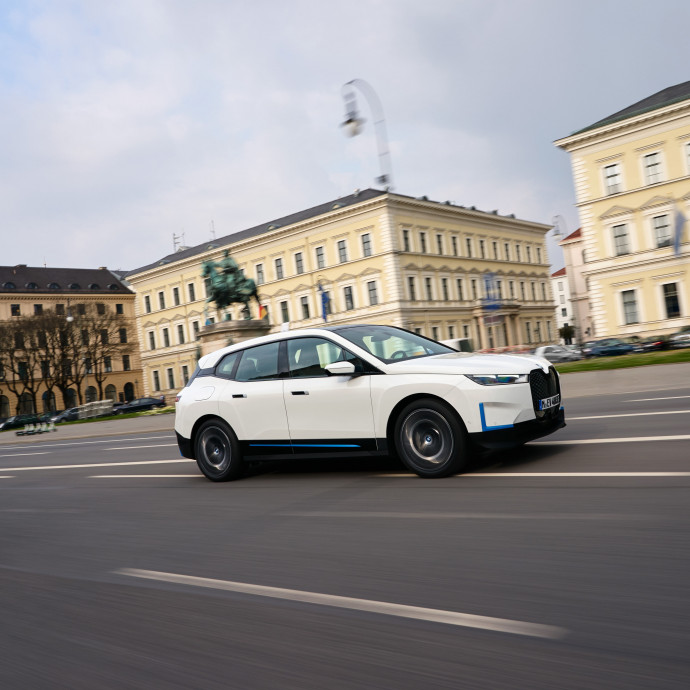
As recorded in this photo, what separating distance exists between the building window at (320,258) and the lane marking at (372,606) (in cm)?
6644

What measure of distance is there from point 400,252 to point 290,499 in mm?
59767

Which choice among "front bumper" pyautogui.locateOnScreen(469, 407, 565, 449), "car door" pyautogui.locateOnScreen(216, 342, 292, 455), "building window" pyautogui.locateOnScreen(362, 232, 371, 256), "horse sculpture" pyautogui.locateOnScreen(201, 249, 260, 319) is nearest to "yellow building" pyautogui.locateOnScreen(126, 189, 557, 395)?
"building window" pyautogui.locateOnScreen(362, 232, 371, 256)

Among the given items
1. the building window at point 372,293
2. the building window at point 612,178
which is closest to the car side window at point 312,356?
the building window at point 612,178

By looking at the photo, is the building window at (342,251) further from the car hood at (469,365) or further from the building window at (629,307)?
the car hood at (469,365)

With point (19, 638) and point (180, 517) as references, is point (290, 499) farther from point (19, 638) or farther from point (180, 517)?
point (19, 638)

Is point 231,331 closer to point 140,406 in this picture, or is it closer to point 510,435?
point 510,435

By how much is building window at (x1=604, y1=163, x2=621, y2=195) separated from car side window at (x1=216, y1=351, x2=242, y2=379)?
159 ft

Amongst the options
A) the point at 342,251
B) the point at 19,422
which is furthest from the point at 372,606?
the point at 19,422

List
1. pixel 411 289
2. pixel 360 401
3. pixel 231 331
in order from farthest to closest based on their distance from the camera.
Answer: pixel 411 289 → pixel 231 331 → pixel 360 401

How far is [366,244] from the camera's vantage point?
6775cm

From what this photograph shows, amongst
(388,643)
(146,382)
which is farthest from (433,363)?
(146,382)

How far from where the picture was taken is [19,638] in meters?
4.08

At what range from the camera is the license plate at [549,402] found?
741 centimetres

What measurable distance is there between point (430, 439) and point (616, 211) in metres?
49.3
